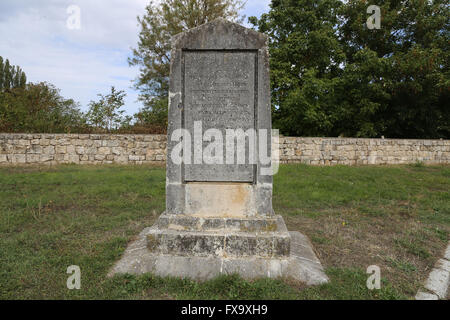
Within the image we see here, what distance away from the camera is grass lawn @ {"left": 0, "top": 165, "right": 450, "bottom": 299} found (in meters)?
2.70

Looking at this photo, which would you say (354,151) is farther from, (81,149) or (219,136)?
(81,149)

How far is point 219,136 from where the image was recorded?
130 inches

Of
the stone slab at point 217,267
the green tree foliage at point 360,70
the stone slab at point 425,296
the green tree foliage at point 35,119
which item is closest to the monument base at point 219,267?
the stone slab at point 217,267

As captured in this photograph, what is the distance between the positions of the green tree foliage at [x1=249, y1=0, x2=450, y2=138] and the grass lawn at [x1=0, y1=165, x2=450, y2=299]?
8.33m

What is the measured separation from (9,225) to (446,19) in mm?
22229

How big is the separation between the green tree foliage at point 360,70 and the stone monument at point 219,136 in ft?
39.0

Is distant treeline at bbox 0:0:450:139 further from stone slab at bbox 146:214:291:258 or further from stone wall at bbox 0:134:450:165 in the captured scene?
stone slab at bbox 146:214:291:258

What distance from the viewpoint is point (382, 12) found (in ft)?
55.2

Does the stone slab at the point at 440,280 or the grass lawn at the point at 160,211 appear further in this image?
the stone slab at the point at 440,280

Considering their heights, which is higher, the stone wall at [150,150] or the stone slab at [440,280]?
the stone wall at [150,150]

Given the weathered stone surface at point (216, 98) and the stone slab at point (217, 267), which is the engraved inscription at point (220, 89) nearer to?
the weathered stone surface at point (216, 98)

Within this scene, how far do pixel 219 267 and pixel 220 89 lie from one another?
1968 millimetres

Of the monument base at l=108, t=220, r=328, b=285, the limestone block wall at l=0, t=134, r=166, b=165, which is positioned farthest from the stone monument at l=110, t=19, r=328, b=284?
the limestone block wall at l=0, t=134, r=166, b=165

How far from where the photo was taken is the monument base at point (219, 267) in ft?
9.68
